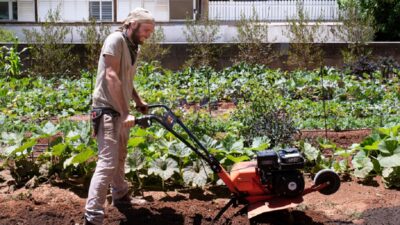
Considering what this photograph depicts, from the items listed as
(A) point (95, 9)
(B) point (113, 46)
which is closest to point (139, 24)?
(B) point (113, 46)

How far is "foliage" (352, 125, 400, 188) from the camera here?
277 inches

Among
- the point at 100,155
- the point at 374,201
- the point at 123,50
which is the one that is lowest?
the point at 374,201

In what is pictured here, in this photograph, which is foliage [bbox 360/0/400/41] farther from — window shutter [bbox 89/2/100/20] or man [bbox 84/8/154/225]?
man [bbox 84/8/154/225]

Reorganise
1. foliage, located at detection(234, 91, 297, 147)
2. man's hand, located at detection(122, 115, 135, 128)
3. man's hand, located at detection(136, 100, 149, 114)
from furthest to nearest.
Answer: foliage, located at detection(234, 91, 297, 147) < man's hand, located at detection(136, 100, 149, 114) < man's hand, located at detection(122, 115, 135, 128)

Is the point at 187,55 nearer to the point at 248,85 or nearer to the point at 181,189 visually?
the point at 248,85

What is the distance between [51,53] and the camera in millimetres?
15617

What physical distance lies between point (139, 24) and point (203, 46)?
434 inches

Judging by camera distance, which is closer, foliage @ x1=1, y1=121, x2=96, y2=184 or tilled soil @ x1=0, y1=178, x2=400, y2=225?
tilled soil @ x1=0, y1=178, x2=400, y2=225

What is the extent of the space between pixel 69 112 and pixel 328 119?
4.09 meters

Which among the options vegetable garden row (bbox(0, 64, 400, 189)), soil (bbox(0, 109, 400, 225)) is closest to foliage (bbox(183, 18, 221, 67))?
vegetable garden row (bbox(0, 64, 400, 189))

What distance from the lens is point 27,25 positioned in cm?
2320

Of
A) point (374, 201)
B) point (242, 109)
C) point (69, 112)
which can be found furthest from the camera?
point (69, 112)

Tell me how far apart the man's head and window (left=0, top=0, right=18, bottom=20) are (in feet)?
65.6

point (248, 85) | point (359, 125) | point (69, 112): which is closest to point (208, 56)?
point (248, 85)
